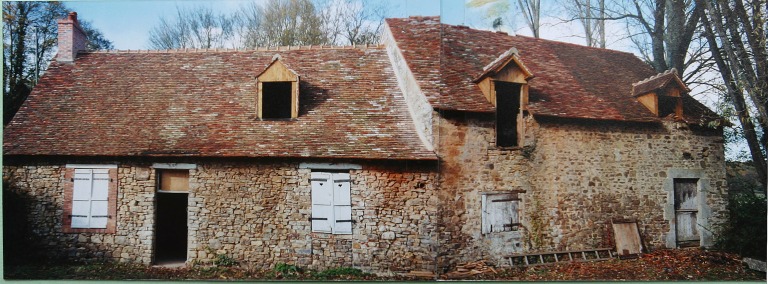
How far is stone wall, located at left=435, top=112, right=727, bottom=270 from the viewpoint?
22.1 feet

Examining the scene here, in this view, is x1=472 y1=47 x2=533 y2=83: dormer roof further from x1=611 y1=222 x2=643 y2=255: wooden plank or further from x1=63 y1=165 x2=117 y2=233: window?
x1=63 y1=165 x2=117 y2=233: window

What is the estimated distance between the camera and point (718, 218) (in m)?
6.86

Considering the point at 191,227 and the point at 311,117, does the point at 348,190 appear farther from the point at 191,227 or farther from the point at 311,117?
the point at 191,227

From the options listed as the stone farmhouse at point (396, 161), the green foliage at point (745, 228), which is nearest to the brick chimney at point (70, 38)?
the stone farmhouse at point (396, 161)

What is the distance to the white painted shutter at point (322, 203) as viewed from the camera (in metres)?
7.04

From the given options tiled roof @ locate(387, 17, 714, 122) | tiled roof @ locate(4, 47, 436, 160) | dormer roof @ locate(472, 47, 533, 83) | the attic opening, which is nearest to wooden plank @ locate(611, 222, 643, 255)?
tiled roof @ locate(387, 17, 714, 122)

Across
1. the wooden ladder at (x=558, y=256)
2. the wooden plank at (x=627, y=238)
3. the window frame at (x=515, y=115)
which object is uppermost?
the window frame at (x=515, y=115)

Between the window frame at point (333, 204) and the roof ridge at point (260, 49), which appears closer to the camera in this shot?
the window frame at point (333, 204)

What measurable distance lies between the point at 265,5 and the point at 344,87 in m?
1.62

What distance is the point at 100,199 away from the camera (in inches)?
281

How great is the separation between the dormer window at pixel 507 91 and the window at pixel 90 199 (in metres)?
5.32

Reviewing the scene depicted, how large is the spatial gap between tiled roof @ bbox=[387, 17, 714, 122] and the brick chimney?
511cm

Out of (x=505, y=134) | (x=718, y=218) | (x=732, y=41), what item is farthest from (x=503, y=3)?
(x=718, y=218)

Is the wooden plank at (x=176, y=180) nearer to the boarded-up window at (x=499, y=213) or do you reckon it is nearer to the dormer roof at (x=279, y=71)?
the dormer roof at (x=279, y=71)
